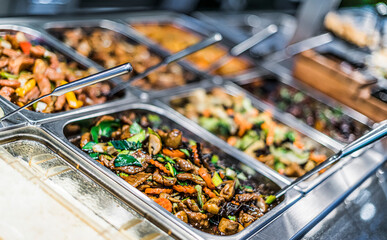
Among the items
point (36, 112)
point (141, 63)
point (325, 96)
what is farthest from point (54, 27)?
point (325, 96)

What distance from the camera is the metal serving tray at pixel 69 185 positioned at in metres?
1.58

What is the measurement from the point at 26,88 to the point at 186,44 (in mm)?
1930

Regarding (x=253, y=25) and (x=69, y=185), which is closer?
(x=69, y=185)

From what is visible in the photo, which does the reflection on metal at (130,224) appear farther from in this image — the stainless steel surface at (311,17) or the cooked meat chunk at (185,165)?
the stainless steel surface at (311,17)

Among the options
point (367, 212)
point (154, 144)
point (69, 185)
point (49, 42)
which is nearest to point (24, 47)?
point (49, 42)

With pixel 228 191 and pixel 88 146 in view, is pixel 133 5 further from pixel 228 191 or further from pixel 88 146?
pixel 228 191

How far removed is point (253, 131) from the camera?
2.89 meters

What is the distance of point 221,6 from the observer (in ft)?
16.2

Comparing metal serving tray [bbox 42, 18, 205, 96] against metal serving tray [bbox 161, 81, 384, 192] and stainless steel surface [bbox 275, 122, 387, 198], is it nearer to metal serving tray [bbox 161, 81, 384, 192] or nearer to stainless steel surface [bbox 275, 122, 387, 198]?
metal serving tray [bbox 161, 81, 384, 192]

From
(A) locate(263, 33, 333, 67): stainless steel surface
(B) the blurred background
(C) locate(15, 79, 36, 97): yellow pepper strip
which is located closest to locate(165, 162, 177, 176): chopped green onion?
(C) locate(15, 79, 36, 97): yellow pepper strip

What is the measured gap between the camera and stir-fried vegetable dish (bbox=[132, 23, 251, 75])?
373cm

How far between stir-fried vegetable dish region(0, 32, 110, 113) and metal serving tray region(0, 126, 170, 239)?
37cm

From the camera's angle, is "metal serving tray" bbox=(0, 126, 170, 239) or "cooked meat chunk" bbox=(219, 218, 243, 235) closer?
"metal serving tray" bbox=(0, 126, 170, 239)

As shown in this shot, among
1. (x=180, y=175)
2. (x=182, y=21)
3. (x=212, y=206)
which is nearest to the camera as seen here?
(x=212, y=206)
